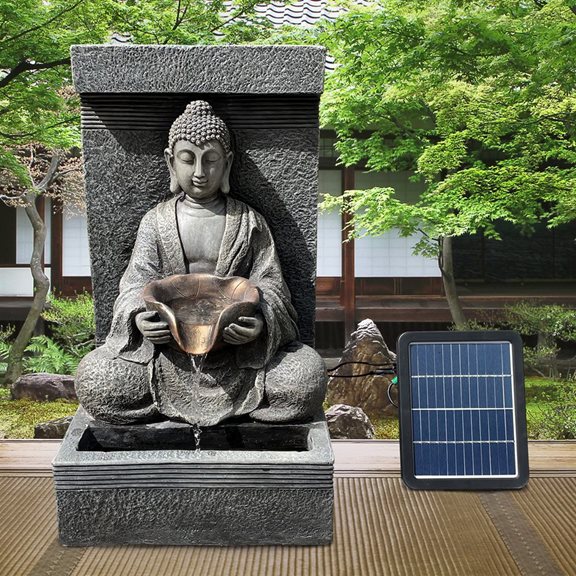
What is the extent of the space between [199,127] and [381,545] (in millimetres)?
1751

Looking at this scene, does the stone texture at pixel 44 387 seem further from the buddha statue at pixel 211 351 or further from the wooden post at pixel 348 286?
the buddha statue at pixel 211 351

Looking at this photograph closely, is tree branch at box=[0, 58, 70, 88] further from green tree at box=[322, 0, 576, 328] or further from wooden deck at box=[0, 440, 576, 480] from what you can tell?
wooden deck at box=[0, 440, 576, 480]

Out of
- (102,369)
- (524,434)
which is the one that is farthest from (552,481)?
(102,369)

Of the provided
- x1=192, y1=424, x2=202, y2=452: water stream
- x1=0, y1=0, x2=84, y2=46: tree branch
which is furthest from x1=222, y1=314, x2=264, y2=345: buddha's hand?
x1=0, y1=0, x2=84, y2=46: tree branch

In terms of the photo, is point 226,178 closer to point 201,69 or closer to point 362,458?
point 201,69

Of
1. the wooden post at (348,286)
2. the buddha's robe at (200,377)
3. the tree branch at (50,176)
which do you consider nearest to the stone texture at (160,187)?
the buddha's robe at (200,377)

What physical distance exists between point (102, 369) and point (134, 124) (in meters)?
1.12

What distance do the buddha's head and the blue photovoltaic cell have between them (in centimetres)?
117

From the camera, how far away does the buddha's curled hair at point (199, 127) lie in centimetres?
321

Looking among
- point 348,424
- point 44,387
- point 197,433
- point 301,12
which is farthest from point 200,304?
point 301,12

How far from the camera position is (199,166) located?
3.24 meters

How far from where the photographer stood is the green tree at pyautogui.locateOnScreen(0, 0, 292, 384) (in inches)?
231

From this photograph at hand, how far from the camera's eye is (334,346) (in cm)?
775

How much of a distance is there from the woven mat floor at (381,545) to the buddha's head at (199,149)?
142cm
